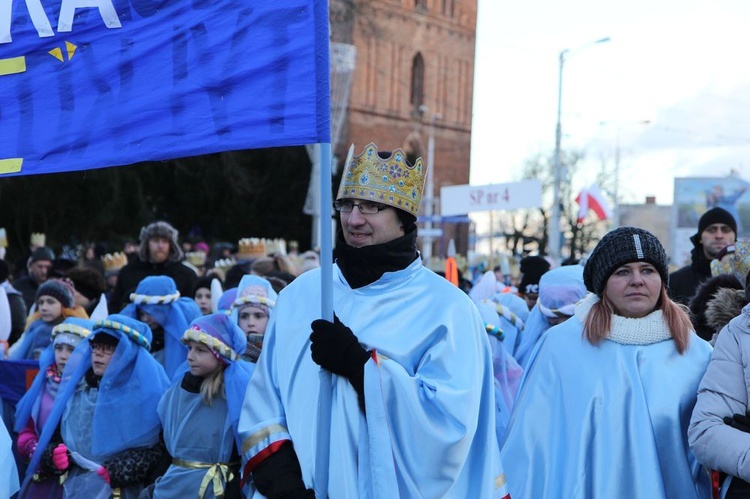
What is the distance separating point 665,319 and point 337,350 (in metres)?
1.46

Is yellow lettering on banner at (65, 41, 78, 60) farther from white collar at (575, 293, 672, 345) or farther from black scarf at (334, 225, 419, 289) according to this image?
white collar at (575, 293, 672, 345)

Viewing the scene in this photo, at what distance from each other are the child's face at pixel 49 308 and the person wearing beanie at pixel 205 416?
237 centimetres

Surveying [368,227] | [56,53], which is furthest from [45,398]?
A: [368,227]

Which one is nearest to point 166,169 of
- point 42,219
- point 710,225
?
point 42,219

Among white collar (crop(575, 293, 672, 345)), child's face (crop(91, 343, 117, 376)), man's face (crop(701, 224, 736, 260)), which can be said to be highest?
man's face (crop(701, 224, 736, 260))

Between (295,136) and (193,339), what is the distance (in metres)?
2.45

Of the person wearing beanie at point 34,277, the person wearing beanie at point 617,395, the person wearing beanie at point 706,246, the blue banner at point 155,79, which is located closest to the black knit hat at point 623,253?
the person wearing beanie at point 617,395

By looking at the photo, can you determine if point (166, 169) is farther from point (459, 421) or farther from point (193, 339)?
point (459, 421)

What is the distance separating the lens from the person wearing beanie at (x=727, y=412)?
3.90 metres

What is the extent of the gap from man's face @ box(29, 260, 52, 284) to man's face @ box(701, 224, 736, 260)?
7.17m

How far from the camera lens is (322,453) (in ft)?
12.7

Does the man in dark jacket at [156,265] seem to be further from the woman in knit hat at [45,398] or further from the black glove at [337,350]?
the black glove at [337,350]

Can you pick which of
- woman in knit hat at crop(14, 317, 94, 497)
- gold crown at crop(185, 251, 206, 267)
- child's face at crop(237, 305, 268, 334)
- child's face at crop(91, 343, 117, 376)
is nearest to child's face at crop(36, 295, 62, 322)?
woman in knit hat at crop(14, 317, 94, 497)

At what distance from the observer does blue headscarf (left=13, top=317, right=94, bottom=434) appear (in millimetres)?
6664
